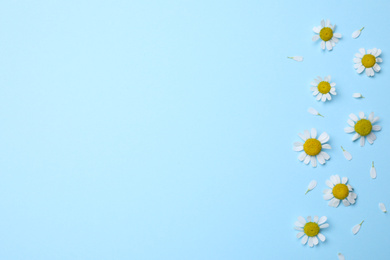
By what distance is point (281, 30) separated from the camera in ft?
5.38

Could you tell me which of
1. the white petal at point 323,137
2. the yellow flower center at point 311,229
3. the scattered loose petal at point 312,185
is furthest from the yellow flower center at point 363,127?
the yellow flower center at point 311,229

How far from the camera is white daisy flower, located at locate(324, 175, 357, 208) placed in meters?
1.62

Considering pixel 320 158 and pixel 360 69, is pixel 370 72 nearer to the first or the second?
pixel 360 69

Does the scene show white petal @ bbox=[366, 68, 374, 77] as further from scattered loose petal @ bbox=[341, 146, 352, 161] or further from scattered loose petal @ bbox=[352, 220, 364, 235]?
scattered loose petal @ bbox=[352, 220, 364, 235]

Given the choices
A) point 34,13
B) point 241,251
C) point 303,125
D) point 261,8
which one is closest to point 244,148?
point 303,125

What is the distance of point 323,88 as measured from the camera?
1.61 meters

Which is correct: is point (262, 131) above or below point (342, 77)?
below

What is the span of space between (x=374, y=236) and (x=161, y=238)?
0.71 metres

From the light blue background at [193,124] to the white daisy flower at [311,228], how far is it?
3cm

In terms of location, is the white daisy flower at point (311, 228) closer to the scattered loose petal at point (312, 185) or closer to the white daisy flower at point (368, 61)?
the scattered loose petal at point (312, 185)

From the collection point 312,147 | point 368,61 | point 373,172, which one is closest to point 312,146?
point 312,147

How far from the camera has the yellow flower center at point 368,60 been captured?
1.61 metres

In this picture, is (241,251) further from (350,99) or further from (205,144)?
(350,99)

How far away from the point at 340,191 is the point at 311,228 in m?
0.15
